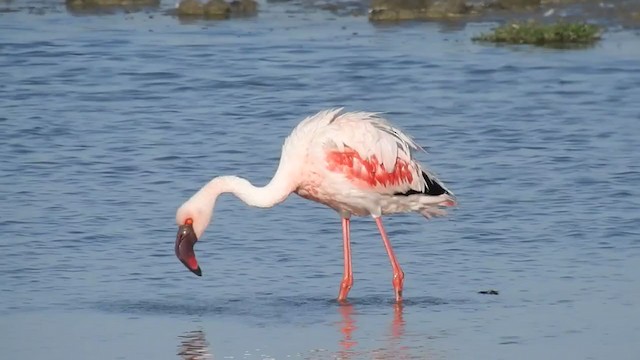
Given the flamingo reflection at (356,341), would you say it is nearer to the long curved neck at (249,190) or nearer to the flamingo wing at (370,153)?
the long curved neck at (249,190)

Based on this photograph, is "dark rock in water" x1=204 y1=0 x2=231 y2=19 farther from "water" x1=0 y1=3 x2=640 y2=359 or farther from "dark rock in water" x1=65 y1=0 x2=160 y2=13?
"water" x1=0 y1=3 x2=640 y2=359

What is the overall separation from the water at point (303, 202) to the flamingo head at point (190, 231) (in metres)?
0.26

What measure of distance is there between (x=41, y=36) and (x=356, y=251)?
12.0 metres

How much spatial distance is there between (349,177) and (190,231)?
124cm

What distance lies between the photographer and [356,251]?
11453 mm

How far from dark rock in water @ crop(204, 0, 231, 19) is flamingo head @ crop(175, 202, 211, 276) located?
1452 centimetres

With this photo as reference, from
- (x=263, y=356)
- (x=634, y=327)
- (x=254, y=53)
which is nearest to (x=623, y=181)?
(x=634, y=327)

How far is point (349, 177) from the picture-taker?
10.7m

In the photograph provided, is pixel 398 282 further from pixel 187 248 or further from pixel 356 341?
pixel 187 248

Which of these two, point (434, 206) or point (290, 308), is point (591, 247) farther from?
point (290, 308)

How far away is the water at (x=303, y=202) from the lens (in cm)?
931

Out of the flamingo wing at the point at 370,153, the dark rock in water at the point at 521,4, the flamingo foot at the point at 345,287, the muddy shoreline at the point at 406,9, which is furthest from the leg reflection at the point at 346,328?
the dark rock in water at the point at 521,4

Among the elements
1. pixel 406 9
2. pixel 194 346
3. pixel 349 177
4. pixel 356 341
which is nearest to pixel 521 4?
pixel 406 9

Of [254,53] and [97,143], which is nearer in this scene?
[97,143]
